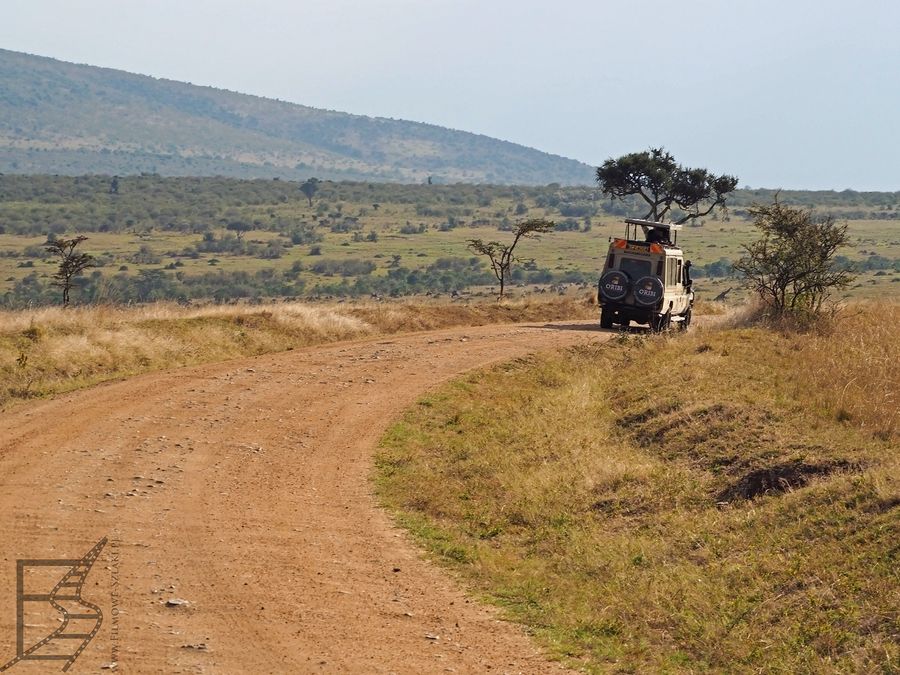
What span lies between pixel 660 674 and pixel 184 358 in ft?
52.9

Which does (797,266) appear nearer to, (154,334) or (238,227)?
(154,334)

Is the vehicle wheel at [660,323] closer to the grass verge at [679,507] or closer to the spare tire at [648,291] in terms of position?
the spare tire at [648,291]

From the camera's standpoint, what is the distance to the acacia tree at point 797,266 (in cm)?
2758

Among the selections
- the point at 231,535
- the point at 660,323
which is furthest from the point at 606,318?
the point at 231,535

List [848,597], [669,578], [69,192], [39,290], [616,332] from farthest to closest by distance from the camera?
[69,192], [39,290], [616,332], [669,578], [848,597]

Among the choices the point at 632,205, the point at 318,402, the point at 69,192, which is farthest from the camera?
the point at 632,205

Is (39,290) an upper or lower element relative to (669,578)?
Result: lower

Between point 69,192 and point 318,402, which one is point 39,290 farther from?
point 69,192

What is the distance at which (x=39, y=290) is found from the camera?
61.8 metres

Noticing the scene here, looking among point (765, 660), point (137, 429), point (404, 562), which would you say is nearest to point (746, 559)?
point (765, 660)

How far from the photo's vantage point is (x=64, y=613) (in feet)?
29.2

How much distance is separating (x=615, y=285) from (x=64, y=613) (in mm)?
21709

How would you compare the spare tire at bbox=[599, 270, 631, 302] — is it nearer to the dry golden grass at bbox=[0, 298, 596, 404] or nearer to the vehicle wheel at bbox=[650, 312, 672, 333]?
the vehicle wheel at bbox=[650, 312, 672, 333]

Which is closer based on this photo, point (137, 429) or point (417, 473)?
point (417, 473)
